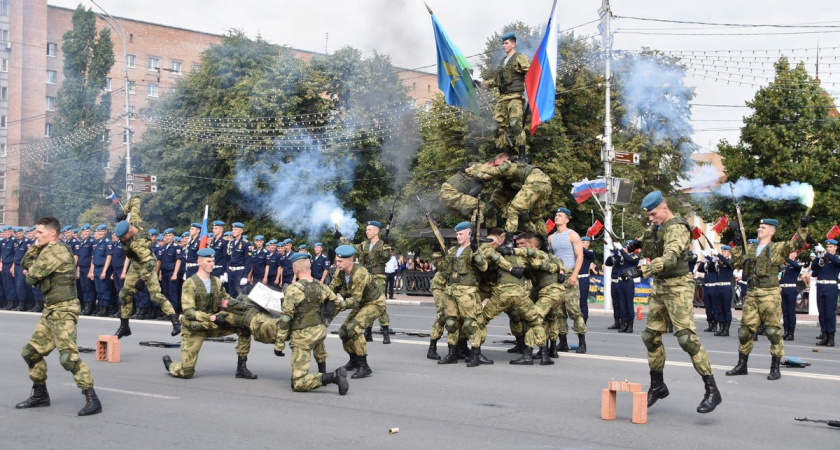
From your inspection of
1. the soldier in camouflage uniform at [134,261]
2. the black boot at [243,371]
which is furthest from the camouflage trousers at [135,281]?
the black boot at [243,371]

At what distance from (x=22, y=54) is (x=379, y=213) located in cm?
3384

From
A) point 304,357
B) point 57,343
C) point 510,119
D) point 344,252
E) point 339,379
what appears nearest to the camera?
point 57,343

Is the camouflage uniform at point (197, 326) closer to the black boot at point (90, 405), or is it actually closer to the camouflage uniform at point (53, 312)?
the camouflage uniform at point (53, 312)

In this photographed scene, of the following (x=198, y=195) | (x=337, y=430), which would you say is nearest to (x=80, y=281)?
(x=337, y=430)

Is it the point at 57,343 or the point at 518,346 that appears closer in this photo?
the point at 57,343

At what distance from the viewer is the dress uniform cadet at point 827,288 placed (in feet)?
55.3

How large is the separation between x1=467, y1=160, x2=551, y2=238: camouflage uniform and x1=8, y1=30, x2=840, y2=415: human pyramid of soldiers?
0.06ft

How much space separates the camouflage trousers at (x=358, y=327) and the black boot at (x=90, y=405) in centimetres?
323

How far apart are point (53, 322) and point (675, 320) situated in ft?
19.6

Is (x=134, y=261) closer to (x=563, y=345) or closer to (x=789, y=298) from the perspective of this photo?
(x=563, y=345)

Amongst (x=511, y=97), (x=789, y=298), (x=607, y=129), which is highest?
(x=607, y=129)

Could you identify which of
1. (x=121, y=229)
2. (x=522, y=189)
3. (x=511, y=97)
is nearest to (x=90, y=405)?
(x=121, y=229)

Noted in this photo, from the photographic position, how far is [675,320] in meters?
8.68

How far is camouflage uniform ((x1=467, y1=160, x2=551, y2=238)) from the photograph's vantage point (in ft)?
41.2
